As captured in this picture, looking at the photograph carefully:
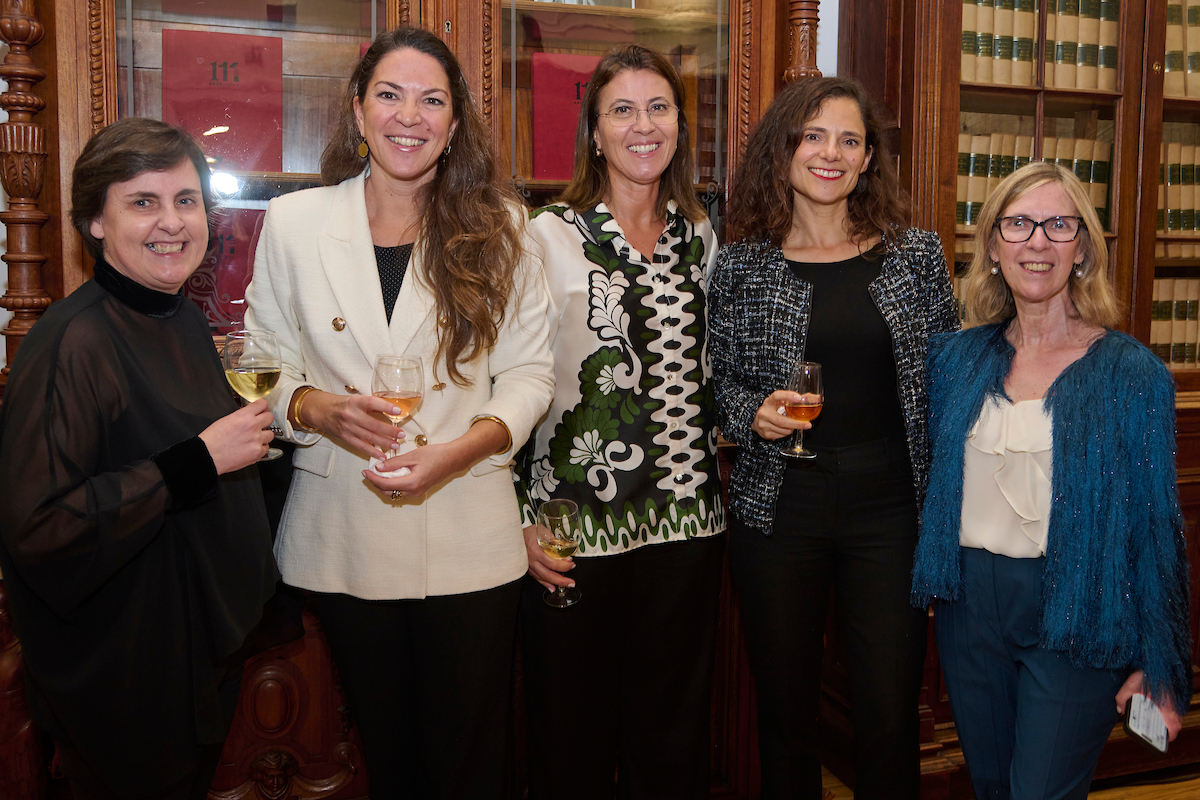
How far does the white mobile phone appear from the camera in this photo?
1429 millimetres

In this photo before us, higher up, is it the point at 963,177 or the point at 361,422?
the point at 963,177

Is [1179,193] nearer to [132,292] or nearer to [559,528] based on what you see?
[559,528]

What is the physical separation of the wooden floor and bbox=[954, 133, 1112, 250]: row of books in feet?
5.77

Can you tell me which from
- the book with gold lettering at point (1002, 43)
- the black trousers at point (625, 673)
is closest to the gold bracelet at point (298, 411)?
the black trousers at point (625, 673)

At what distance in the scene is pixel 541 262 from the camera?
5.62 feet

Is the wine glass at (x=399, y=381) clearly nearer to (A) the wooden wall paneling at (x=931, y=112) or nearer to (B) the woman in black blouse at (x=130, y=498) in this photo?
(B) the woman in black blouse at (x=130, y=498)

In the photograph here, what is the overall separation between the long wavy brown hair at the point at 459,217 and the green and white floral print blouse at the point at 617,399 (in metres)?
0.18

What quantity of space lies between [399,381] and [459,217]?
0.40m

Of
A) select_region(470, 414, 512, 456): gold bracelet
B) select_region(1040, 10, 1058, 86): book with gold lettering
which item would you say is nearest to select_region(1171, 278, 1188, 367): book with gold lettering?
select_region(1040, 10, 1058, 86): book with gold lettering

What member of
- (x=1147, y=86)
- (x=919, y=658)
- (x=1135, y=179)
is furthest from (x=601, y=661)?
(x=1147, y=86)

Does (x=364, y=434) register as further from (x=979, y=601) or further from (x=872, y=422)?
(x=979, y=601)

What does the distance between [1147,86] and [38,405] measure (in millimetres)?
3099

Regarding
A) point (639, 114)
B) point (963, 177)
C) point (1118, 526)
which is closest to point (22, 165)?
point (639, 114)

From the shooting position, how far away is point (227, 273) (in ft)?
6.77
